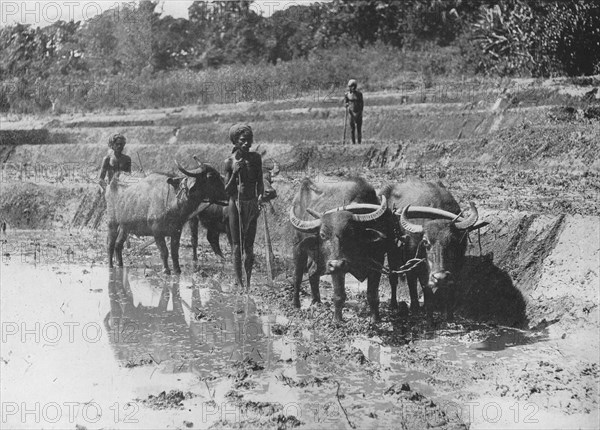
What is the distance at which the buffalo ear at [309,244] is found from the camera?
837 cm

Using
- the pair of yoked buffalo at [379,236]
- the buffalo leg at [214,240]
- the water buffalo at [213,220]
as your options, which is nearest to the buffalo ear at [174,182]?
the water buffalo at [213,220]

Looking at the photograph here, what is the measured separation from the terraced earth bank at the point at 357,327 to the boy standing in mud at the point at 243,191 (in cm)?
66

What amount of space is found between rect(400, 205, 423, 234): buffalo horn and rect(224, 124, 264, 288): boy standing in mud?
243 centimetres

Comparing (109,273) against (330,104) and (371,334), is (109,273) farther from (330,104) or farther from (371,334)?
(330,104)

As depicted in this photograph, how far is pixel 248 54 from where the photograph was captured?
34.4 m

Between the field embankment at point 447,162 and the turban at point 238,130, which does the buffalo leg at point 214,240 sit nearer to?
the field embankment at point 447,162

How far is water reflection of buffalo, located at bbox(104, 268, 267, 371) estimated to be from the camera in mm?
7051

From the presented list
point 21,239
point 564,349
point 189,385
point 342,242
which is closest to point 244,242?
point 342,242

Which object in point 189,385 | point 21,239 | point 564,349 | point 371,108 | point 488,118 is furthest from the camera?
point 371,108

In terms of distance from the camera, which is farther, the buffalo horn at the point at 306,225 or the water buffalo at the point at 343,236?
the buffalo horn at the point at 306,225

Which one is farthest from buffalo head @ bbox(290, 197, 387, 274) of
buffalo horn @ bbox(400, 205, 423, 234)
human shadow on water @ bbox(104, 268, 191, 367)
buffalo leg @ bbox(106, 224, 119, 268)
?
buffalo leg @ bbox(106, 224, 119, 268)

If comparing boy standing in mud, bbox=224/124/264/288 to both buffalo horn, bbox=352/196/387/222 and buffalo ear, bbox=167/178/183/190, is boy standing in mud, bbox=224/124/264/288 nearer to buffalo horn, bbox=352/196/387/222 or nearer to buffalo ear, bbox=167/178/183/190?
buffalo ear, bbox=167/178/183/190

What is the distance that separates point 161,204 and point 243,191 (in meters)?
1.94

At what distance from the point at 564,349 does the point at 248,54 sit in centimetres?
2947
